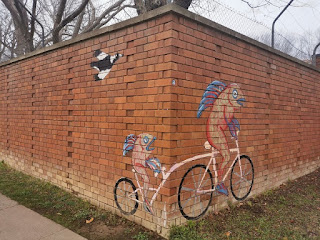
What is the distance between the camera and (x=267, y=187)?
4.63 m

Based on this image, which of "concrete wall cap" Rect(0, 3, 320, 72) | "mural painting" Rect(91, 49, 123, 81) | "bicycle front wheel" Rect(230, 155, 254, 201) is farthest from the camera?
"bicycle front wheel" Rect(230, 155, 254, 201)

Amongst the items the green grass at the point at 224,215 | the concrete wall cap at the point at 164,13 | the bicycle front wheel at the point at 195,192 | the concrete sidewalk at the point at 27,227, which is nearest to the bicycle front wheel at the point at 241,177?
the green grass at the point at 224,215

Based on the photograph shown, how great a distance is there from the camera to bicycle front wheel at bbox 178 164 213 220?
3.05m

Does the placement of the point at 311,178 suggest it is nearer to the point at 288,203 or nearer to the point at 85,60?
the point at 288,203

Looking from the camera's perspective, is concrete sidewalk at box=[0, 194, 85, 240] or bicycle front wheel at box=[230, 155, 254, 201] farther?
bicycle front wheel at box=[230, 155, 254, 201]

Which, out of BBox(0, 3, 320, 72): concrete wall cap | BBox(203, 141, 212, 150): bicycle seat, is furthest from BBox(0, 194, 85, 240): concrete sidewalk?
BBox(0, 3, 320, 72): concrete wall cap

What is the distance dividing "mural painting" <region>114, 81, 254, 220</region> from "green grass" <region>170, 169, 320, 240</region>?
0.20 metres

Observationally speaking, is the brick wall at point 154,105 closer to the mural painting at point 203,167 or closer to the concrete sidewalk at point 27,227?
the mural painting at point 203,167

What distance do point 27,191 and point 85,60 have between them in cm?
262

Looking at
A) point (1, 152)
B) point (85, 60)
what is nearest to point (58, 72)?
point (85, 60)

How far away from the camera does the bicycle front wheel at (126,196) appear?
3305 millimetres


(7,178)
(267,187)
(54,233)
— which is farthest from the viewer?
(7,178)

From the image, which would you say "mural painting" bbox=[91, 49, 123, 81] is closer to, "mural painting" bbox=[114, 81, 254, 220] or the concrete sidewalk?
"mural painting" bbox=[114, 81, 254, 220]

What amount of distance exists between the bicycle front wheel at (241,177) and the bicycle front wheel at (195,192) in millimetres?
598
